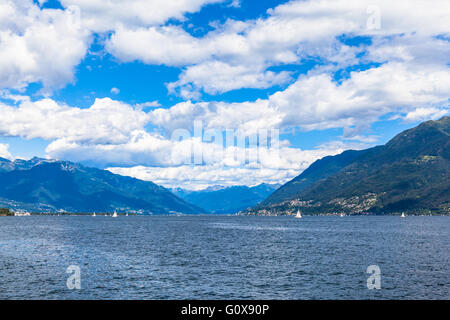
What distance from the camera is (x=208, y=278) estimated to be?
83188 mm

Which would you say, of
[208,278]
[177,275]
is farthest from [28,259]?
[208,278]

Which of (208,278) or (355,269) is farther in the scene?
(355,269)

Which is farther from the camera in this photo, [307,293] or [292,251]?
[292,251]

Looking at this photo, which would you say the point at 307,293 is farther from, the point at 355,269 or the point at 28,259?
the point at 28,259

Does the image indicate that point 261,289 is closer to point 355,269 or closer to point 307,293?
point 307,293
